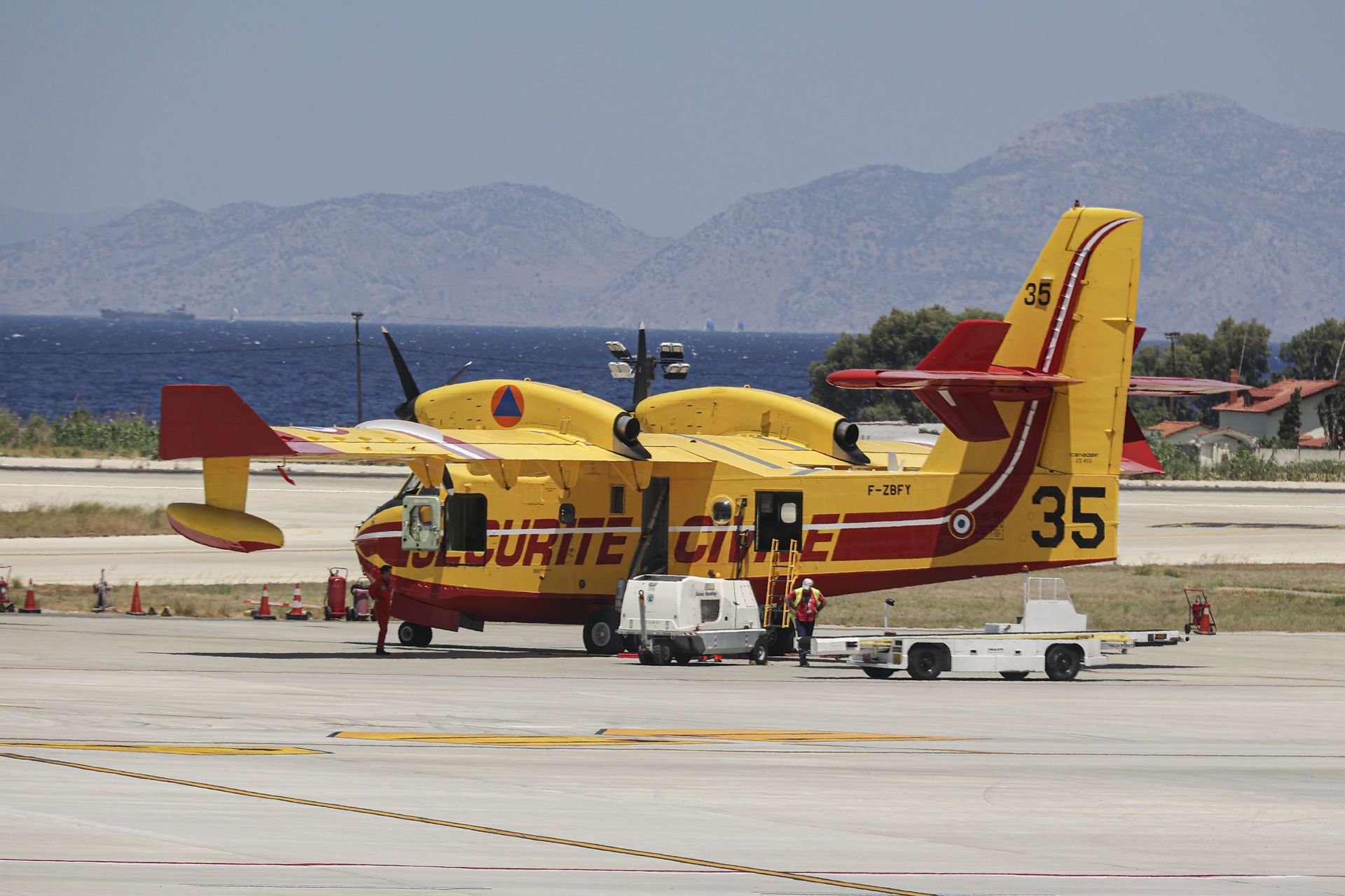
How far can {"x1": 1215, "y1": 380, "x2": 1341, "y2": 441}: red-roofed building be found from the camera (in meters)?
99.2

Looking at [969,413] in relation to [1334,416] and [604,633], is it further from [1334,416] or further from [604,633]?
[1334,416]

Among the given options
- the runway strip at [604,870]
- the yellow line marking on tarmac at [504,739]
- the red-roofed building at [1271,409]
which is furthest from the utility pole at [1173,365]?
the runway strip at [604,870]

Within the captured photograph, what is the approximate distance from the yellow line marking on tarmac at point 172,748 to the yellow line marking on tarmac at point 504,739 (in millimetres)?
1098

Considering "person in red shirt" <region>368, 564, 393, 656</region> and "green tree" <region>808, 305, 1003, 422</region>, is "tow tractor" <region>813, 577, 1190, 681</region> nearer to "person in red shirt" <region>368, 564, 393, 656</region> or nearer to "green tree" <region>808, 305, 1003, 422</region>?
"person in red shirt" <region>368, 564, 393, 656</region>

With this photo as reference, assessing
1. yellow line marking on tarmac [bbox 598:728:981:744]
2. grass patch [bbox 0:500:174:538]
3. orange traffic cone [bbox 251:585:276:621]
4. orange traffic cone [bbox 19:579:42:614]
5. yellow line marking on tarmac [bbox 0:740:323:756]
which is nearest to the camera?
yellow line marking on tarmac [bbox 0:740:323:756]

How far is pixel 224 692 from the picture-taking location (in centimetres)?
1948

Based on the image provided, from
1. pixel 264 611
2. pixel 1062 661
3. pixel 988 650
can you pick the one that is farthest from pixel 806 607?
pixel 264 611

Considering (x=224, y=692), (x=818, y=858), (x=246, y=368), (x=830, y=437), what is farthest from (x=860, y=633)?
(x=246, y=368)

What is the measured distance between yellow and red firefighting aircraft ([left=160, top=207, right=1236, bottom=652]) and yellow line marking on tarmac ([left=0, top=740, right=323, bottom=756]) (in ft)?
28.7

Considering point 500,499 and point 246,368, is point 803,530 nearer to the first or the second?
point 500,499

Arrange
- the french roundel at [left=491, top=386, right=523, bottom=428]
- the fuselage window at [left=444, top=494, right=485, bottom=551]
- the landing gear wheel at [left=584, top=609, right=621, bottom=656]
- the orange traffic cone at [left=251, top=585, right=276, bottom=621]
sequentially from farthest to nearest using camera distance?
the orange traffic cone at [left=251, top=585, right=276, bottom=621], the french roundel at [left=491, top=386, right=523, bottom=428], the landing gear wheel at [left=584, top=609, right=621, bottom=656], the fuselage window at [left=444, top=494, right=485, bottom=551]

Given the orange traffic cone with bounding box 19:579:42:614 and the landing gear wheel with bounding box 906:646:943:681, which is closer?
the landing gear wheel with bounding box 906:646:943:681

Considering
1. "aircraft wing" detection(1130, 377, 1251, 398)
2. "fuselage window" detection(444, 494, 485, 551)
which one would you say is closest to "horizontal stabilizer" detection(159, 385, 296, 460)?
"fuselage window" detection(444, 494, 485, 551)

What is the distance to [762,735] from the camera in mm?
17109
